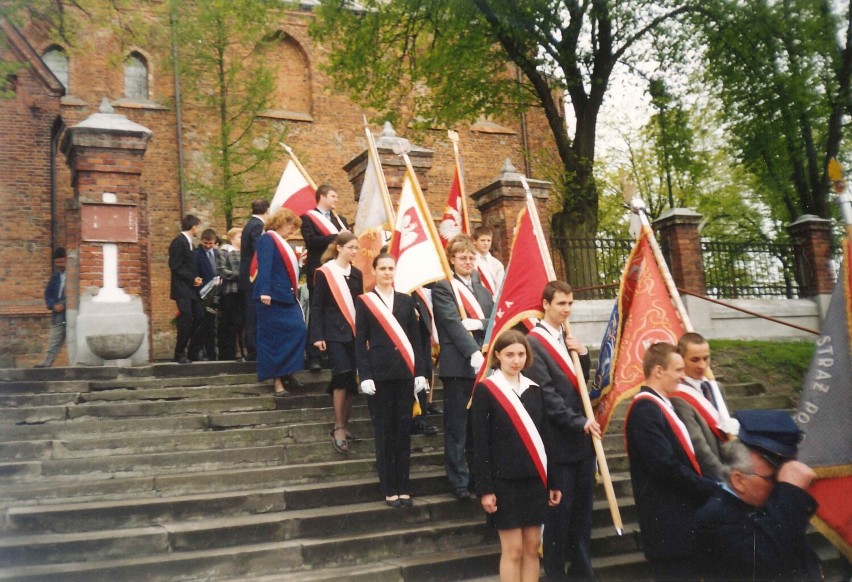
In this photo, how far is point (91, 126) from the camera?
9477mm

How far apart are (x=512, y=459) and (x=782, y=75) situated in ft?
44.1

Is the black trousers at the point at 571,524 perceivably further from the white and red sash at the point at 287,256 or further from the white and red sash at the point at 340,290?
the white and red sash at the point at 287,256

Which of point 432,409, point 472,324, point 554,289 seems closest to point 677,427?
point 554,289

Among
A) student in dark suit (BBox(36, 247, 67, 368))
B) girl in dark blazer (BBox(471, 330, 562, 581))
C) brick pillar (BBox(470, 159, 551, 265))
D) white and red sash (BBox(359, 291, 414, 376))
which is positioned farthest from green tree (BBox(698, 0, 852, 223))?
girl in dark blazer (BBox(471, 330, 562, 581))

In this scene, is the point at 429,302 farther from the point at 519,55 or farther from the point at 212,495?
the point at 519,55

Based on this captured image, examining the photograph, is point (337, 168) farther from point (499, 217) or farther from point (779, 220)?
point (779, 220)

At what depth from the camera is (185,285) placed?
9.48 metres

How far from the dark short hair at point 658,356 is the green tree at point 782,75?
12.6 m

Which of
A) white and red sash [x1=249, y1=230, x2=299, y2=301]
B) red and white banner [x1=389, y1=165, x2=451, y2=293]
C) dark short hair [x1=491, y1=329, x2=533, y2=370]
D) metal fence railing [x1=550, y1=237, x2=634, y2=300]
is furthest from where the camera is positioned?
metal fence railing [x1=550, y1=237, x2=634, y2=300]

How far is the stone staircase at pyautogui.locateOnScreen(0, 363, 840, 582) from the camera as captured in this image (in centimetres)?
545

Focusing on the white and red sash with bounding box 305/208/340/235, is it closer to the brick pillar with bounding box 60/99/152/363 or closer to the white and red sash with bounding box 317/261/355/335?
the white and red sash with bounding box 317/261/355/335

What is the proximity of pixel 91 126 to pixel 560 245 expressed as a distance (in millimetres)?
7597

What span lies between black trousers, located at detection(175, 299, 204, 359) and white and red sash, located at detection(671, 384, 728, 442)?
6.19 m

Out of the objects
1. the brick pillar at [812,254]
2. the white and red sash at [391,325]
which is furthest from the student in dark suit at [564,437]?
the brick pillar at [812,254]
